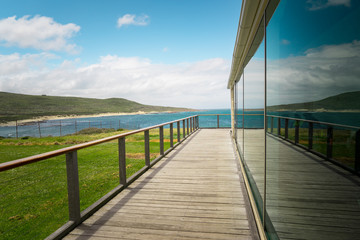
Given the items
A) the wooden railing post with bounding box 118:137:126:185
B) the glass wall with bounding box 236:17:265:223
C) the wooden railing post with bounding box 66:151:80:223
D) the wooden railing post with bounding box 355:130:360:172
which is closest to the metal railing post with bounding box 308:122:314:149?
the wooden railing post with bounding box 355:130:360:172

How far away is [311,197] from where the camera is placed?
833mm

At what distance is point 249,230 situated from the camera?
207cm

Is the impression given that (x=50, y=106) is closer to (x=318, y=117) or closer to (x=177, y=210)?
(x=177, y=210)

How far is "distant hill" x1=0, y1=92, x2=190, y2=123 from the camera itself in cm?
6158

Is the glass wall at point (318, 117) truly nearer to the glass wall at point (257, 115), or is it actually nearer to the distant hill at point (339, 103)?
the distant hill at point (339, 103)

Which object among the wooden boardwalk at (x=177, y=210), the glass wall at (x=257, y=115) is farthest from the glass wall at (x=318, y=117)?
the wooden boardwalk at (x=177, y=210)

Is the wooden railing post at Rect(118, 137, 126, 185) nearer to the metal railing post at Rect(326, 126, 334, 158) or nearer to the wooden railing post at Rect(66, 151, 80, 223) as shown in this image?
the wooden railing post at Rect(66, 151, 80, 223)

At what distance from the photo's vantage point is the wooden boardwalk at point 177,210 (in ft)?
6.74

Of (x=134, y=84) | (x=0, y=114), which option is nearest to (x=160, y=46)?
(x=0, y=114)

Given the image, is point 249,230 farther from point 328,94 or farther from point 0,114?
point 0,114

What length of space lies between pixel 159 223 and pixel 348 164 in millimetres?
2098

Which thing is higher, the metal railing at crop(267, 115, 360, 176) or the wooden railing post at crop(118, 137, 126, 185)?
the metal railing at crop(267, 115, 360, 176)

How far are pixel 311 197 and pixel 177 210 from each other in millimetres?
1969

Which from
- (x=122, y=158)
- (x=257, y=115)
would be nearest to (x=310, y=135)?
(x=257, y=115)
